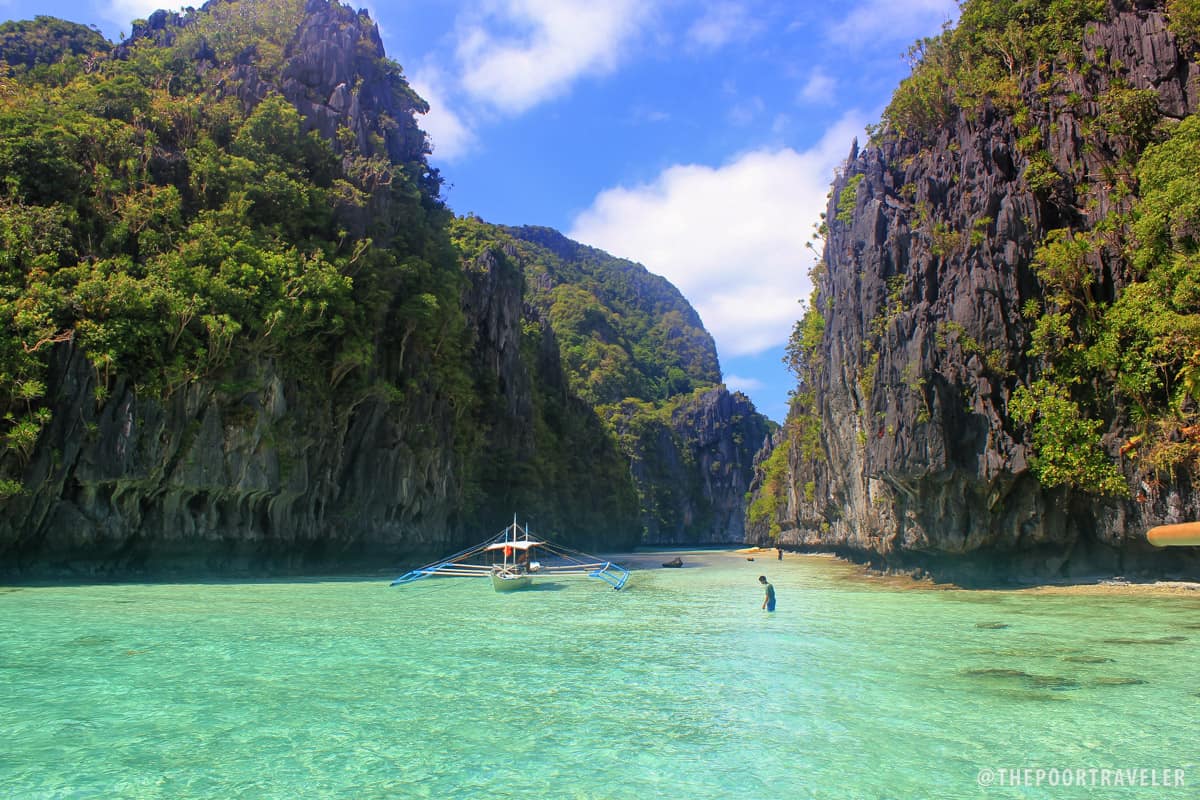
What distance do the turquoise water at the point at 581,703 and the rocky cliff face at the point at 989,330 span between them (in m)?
5.51

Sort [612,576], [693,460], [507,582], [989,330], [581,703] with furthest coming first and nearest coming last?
[693,460] < [612,576] < [507,582] < [989,330] < [581,703]

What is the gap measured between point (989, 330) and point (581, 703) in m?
17.8

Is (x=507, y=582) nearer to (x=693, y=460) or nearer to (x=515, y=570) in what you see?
(x=515, y=570)

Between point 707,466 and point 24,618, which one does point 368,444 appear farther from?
point 707,466

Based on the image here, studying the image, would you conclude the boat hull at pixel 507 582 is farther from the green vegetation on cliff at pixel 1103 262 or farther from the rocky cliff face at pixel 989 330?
the green vegetation on cliff at pixel 1103 262

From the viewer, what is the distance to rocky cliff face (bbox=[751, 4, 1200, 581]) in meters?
20.3

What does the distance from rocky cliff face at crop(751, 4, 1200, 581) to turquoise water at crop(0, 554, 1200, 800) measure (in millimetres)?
5508

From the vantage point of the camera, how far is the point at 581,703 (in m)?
8.27

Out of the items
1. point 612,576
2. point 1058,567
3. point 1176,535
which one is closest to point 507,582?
point 612,576

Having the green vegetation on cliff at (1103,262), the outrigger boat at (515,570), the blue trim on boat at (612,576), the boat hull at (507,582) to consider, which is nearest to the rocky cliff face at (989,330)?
the green vegetation on cliff at (1103,262)

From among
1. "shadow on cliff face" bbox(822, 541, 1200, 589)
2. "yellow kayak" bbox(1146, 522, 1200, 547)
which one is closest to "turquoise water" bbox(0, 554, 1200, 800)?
"yellow kayak" bbox(1146, 522, 1200, 547)

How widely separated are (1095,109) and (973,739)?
21.7m

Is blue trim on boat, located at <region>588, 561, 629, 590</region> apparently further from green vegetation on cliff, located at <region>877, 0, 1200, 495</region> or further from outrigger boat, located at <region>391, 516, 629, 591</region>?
green vegetation on cliff, located at <region>877, 0, 1200, 495</region>

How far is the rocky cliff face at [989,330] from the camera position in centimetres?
2034
